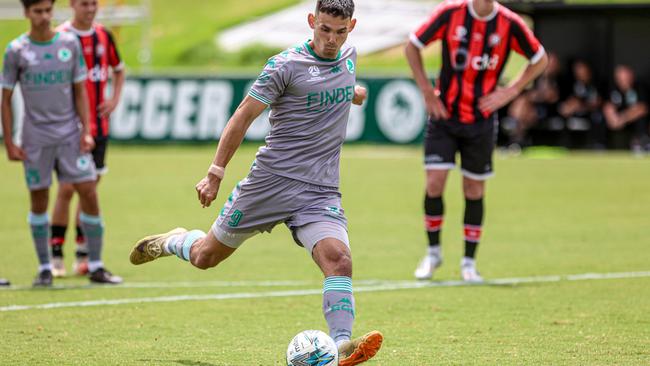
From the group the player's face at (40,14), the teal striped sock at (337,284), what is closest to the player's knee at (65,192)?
the player's face at (40,14)

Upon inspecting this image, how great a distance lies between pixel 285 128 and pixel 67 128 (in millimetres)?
3363

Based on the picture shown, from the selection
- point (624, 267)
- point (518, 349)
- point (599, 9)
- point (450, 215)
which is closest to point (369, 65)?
point (599, 9)

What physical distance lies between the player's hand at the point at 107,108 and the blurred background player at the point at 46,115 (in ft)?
3.40

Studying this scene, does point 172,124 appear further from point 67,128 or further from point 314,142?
point 314,142

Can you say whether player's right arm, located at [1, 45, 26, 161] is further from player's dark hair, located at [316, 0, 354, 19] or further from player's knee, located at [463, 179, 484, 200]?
player's knee, located at [463, 179, 484, 200]

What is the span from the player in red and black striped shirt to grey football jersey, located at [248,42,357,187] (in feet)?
10.9

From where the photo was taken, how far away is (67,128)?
360 inches

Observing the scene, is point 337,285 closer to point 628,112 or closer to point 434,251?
point 434,251

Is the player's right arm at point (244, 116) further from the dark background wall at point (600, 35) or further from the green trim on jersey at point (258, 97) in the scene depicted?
the dark background wall at point (600, 35)

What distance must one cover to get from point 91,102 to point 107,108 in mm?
176

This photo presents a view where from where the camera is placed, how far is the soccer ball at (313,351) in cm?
573

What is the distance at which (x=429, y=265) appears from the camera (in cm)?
965

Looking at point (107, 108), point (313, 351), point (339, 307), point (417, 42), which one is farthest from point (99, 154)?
point (313, 351)

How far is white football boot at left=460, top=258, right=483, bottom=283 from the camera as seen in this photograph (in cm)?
951
